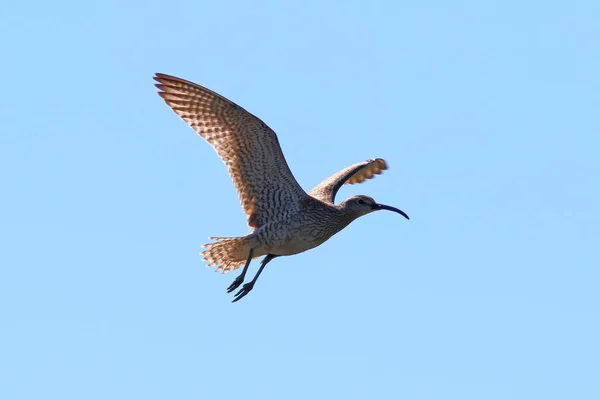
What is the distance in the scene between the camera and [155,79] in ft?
71.9

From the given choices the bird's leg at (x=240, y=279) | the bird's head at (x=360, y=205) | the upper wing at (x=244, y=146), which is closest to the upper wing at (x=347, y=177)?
the bird's head at (x=360, y=205)

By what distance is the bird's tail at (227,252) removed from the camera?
22317 millimetres

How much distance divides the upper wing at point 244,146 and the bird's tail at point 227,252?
39 cm

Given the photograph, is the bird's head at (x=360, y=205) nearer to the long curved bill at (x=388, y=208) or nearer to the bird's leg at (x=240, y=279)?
the long curved bill at (x=388, y=208)

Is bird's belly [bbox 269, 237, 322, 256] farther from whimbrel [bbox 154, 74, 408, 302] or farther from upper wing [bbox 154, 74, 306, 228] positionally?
upper wing [bbox 154, 74, 306, 228]

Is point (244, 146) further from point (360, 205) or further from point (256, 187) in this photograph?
point (360, 205)

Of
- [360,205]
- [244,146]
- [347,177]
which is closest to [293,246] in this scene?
[360,205]

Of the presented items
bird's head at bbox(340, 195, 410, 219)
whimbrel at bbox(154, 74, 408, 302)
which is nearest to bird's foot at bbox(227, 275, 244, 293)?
whimbrel at bbox(154, 74, 408, 302)

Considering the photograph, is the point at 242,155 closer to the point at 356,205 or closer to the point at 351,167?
the point at 356,205

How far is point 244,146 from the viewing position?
71.8 feet

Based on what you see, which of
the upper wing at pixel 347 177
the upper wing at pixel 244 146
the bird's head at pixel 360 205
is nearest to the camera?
the upper wing at pixel 244 146

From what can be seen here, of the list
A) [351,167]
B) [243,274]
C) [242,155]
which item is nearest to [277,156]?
[242,155]

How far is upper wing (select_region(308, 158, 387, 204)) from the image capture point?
24.0 metres

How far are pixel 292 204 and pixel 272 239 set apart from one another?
725 mm
